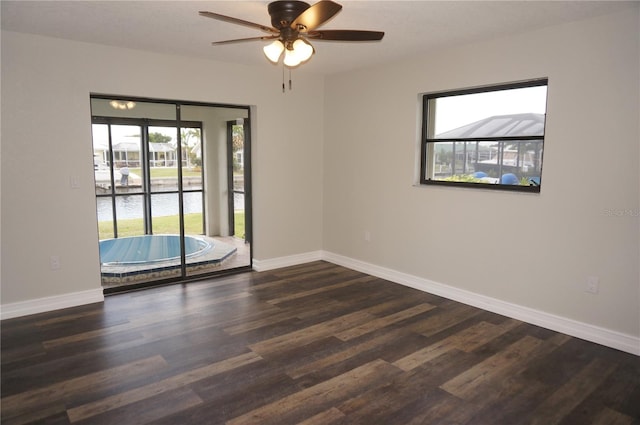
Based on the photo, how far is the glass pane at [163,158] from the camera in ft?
14.9

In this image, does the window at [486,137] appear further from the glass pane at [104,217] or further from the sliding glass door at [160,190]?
the glass pane at [104,217]

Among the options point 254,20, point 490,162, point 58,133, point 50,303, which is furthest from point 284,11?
point 50,303

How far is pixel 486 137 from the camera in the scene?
4016 millimetres

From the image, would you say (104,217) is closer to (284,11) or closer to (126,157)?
(126,157)

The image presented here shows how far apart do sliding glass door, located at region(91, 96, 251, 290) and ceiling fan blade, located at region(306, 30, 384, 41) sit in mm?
2410

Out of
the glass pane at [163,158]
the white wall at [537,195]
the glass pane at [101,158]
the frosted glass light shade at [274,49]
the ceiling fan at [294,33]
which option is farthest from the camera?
the glass pane at [163,158]

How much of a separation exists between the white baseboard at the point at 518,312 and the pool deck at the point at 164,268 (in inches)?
68.0

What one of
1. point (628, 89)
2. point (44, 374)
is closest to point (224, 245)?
point (44, 374)

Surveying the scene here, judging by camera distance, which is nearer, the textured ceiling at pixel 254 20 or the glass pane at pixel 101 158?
the textured ceiling at pixel 254 20

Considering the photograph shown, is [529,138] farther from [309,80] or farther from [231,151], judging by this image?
[231,151]

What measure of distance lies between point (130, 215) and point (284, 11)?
2824 mm

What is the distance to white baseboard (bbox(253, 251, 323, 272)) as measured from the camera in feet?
17.6

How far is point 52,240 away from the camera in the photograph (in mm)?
3932

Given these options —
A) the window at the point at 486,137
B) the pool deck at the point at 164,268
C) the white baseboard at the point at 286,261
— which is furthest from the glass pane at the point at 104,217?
the window at the point at 486,137
